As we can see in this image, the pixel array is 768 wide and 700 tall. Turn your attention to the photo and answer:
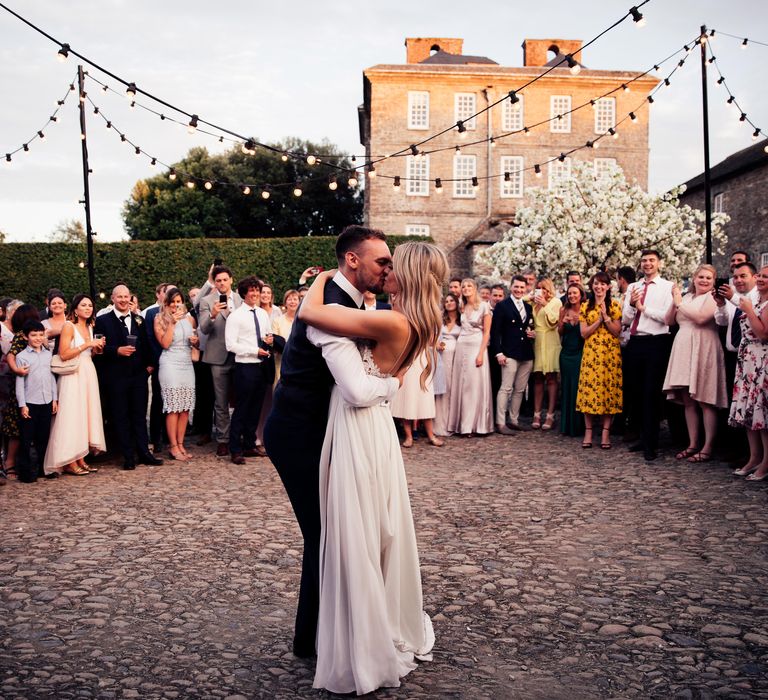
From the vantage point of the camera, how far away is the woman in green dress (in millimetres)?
10758

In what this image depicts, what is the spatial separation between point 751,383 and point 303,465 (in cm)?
Answer: 600

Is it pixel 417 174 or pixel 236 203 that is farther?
pixel 236 203

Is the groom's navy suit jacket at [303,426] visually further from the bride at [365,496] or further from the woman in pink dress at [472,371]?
the woman in pink dress at [472,371]

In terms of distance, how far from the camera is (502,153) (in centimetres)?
3988

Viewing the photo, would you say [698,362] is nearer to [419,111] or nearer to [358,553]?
[358,553]

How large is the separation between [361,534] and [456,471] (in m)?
5.25

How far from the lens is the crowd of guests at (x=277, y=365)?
27.1 feet

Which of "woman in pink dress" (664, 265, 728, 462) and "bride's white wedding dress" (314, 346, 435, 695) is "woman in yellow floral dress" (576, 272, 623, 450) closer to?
"woman in pink dress" (664, 265, 728, 462)

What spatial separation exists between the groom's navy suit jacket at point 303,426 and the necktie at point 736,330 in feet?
21.0

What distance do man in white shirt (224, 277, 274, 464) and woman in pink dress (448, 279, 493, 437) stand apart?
302cm

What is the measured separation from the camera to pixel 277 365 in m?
10.4

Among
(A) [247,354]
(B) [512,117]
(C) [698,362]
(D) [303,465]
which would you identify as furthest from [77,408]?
(B) [512,117]

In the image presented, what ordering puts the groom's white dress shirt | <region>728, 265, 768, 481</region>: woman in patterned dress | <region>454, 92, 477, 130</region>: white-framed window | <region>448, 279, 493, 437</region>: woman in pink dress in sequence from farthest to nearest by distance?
1. <region>454, 92, 477, 130</region>: white-framed window
2. <region>448, 279, 493, 437</region>: woman in pink dress
3. <region>728, 265, 768, 481</region>: woman in patterned dress
4. the groom's white dress shirt

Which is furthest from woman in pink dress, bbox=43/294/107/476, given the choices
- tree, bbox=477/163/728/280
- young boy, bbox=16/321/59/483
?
tree, bbox=477/163/728/280
